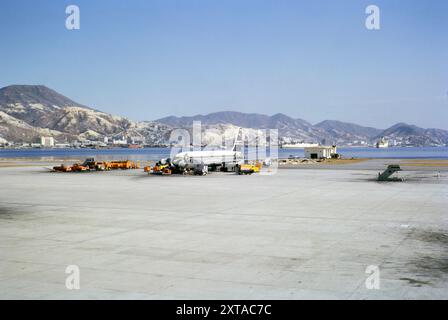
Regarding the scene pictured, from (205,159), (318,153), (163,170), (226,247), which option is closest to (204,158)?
(205,159)

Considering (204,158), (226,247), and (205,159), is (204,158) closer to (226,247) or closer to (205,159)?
(205,159)

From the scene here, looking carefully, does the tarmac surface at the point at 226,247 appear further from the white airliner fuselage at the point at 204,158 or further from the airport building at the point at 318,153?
the airport building at the point at 318,153

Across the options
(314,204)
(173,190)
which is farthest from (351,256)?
(173,190)

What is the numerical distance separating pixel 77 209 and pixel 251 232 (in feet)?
42.8

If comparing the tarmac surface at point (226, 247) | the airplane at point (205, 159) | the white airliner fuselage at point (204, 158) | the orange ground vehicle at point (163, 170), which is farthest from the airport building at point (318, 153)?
the tarmac surface at point (226, 247)

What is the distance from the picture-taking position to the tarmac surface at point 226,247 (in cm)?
1276

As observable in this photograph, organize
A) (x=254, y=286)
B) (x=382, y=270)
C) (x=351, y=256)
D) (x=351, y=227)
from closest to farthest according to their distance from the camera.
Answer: (x=254, y=286), (x=382, y=270), (x=351, y=256), (x=351, y=227)

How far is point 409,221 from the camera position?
80.8 feet

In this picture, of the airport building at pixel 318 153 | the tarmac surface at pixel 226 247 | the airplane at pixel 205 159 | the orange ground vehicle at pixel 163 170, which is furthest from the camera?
the airport building at pixel 318 153

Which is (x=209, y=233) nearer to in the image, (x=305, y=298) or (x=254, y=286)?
(x=254, y=286)

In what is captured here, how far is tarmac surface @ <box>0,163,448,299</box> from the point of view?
41.9ft

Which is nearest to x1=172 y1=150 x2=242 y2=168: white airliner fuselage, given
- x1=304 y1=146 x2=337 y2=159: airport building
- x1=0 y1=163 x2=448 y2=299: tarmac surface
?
x1=0 y1=163 x2=448 y2=299: tarmac surface

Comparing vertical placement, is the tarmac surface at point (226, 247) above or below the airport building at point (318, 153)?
below

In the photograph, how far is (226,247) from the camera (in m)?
18.3
